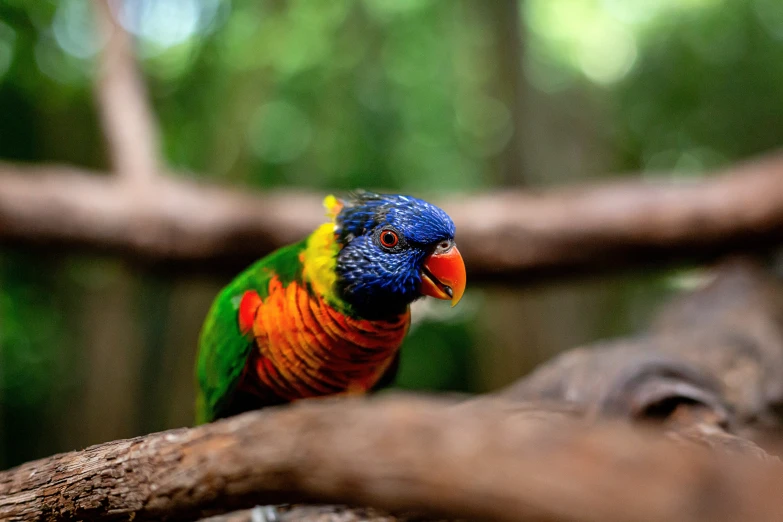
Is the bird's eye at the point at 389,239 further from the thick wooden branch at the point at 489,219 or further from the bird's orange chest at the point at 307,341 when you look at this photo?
the thick wooden branch at the point at 489,219

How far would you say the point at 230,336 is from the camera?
5.82 ft

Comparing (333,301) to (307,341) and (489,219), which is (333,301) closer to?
(307,341)

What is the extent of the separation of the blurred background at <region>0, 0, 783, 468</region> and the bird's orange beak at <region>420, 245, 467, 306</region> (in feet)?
7.39

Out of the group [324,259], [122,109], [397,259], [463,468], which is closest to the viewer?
[463,468]

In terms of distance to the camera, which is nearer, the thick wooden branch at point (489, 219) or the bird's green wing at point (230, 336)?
the bird's green wing at point (230, 336)

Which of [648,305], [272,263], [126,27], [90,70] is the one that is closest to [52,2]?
[90,70]

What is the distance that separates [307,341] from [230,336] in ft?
0.97

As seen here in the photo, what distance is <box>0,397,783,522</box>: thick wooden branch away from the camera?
1.82ft

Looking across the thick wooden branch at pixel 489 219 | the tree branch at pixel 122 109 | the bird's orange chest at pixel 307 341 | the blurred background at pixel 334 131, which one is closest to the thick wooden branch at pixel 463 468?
the bird's orange chest at pixel 307 341

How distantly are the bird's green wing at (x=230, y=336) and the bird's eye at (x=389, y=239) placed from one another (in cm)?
32

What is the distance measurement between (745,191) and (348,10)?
14.7ft

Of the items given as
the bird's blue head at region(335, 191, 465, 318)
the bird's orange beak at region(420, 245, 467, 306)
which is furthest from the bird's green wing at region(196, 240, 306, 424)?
the bird's orange beak at region(420, 245, 467, 306)

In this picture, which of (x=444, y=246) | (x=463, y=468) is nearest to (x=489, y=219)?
(x=444, y=246)

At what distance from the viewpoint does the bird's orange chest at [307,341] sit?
1.64 m
